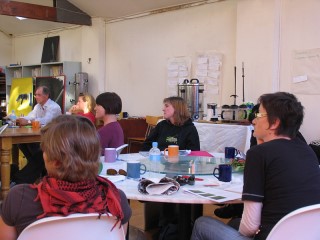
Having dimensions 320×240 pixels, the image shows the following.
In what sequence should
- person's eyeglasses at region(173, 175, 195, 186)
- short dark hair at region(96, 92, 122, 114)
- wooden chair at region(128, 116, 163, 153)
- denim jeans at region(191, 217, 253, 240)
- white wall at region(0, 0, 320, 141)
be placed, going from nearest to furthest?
1. denim jeans at region(191, 217, 253, 240)
2. person's eyeglasses at region(173, 175, 195, 186)
3. short dark hair at region(96, 92, 122, 114)
4. white wall at region(0, 0, 320, 141)
5. wooden chair at region(128, 116, 163, 153)

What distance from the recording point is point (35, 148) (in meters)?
5.05

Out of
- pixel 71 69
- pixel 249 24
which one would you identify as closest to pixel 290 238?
pixel 249 24

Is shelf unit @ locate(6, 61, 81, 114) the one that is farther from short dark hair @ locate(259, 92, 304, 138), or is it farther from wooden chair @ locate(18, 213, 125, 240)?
wooden chair @ locate(18, 213, 125, 240)

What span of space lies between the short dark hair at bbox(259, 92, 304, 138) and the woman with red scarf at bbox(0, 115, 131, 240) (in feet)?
2.60

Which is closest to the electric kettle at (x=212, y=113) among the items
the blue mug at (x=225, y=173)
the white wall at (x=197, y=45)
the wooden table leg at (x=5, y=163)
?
the white wall at (x=197, y=45)

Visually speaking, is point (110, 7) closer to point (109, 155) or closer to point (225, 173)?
point (109, 155)

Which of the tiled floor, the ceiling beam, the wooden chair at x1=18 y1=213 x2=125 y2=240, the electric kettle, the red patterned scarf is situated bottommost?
the tiled floor

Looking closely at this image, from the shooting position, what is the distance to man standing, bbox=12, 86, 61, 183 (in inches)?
174

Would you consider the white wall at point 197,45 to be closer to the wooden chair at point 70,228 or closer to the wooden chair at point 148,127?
the wooden chair at point 148,127

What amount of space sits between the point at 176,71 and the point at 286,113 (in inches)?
173

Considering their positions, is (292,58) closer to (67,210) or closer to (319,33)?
(319,33)

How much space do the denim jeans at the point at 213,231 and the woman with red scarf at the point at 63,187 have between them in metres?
0.57

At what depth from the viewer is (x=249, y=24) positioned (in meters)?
4.90

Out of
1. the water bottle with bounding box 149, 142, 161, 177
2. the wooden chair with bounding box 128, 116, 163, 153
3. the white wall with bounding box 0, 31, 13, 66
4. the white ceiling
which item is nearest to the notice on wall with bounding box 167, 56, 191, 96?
the wooden chair with bounding box 128, 116, 163, 153
